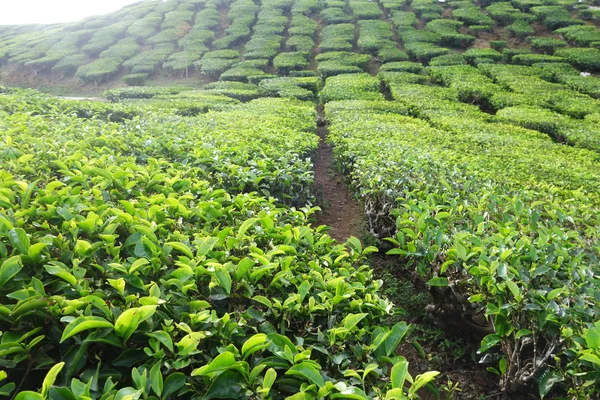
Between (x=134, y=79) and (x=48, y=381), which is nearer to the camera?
(x=48, y=381)

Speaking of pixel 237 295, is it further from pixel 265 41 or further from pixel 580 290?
pixel 265 41

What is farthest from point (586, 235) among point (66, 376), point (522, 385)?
point (66, 376)

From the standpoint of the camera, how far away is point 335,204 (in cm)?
694

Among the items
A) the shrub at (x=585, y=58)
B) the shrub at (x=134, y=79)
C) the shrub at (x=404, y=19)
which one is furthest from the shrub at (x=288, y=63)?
the shrub at (x=585, y=58)

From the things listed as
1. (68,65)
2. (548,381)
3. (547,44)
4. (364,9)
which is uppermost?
(364,9)

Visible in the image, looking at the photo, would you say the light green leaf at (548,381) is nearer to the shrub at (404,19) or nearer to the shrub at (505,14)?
the shrub at (404,19)

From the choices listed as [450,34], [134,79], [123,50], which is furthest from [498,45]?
[123,50]

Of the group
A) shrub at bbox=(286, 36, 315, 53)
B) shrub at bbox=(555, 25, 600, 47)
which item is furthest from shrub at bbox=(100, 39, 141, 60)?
shrub at bbox=(555, 25, 600, 47)

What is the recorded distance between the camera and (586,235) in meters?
3.40

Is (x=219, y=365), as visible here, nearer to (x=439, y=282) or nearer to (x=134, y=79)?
(x=439, y=282)

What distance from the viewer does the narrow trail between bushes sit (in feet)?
19.3

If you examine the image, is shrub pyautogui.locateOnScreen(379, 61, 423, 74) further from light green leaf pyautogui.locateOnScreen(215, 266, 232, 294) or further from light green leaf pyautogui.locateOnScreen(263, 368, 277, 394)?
light green leaf pyautogui.locateOnScreen(263, 368, 277, 394)

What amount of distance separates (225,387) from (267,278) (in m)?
0.71

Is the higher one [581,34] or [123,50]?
[123,50]
